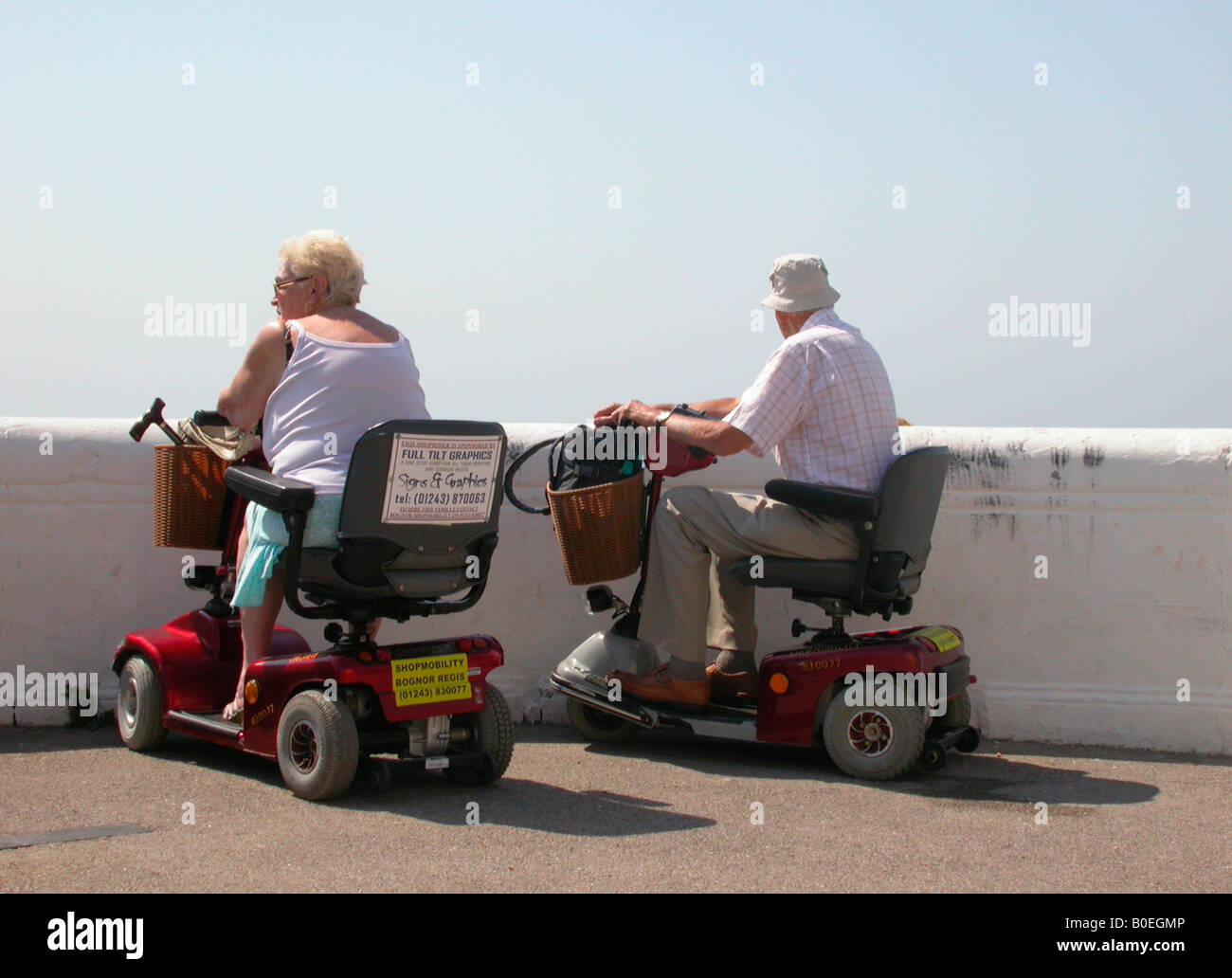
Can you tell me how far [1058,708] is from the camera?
19.0ft

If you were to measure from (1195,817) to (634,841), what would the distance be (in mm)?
1800

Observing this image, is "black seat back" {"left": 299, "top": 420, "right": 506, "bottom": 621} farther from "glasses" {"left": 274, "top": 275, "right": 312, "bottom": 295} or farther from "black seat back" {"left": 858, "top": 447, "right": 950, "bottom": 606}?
"black seat back" {"left": 858, "top": 447, "right": 950, "bottom": 606}

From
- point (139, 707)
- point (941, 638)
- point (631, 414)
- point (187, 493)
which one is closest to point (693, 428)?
point (631, 414)

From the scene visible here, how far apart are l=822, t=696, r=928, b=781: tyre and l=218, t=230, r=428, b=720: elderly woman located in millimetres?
1751

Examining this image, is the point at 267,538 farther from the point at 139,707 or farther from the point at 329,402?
the point at 139,707

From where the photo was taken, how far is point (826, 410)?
5.22m

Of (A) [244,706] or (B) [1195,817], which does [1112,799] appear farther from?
(A) [244,706]

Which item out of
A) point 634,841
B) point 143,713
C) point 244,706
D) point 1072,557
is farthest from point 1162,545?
point 143,713

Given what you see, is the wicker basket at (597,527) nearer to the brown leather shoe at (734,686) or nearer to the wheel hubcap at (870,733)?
the brown leather shoe at (734,686)

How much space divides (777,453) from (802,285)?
2.01 feet

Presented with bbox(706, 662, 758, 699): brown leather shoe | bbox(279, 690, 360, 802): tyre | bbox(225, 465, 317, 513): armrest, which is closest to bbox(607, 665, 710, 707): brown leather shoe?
bbox(706, 662, 758, 699): brown leather shoe

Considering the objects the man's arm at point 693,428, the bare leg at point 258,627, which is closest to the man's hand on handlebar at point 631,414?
the man's arm at point 693,428
